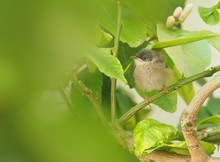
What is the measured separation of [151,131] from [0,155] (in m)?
0.51

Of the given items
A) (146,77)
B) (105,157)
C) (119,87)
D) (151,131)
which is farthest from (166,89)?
(105,157)

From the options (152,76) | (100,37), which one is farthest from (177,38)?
(100,37)

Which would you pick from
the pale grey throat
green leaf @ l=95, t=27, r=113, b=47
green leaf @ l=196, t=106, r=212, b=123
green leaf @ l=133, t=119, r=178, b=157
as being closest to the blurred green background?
green leaf @ l=95, t=27, r=113, b=47

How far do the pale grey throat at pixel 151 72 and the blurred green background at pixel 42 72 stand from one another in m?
0.67

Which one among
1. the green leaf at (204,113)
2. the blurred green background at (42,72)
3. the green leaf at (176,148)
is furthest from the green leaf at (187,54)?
the blurred green background at (42,72)

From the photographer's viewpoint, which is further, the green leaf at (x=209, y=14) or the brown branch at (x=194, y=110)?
the green leaf at (x=209, y=14)

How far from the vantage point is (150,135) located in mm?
564

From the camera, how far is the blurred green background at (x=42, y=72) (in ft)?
0.19

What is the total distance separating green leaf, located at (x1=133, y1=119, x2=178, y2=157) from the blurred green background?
1.57 ft

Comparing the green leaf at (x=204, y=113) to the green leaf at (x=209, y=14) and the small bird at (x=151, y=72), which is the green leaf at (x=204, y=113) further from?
the green leaf at (x=209, y=14)

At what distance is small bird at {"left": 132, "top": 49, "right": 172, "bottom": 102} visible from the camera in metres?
0.76

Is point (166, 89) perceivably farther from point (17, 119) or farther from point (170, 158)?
point (17, 119)

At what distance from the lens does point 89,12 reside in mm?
60

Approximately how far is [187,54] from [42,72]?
1.89 feet
